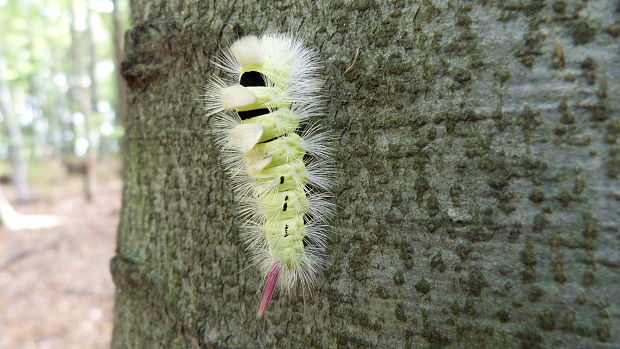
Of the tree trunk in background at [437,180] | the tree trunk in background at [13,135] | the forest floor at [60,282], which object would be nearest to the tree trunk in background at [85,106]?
the forest floor at [60,282]

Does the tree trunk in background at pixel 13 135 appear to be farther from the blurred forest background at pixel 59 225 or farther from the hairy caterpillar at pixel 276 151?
the hairy caterpillar at pixel 276 151

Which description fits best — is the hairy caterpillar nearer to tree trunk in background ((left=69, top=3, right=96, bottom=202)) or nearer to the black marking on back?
the black marking on back

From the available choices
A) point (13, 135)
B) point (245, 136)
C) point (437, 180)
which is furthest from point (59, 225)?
point (437, 180)

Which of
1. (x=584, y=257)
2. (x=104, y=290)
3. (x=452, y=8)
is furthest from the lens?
(x=104, y=290)

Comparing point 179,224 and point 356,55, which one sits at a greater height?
point 356,55

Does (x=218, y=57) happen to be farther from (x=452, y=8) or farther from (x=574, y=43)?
(x=574, y=43)

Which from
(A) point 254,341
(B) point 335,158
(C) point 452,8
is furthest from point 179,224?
(C) point 452,8
